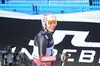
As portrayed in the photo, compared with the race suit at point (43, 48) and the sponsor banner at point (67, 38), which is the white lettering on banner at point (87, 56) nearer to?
the sponsor banner at point (67, 38)

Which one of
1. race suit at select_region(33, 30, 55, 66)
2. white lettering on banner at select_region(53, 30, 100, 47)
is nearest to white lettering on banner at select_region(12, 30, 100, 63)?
white lettering on banner at select_region(53, 30, 100, 47)

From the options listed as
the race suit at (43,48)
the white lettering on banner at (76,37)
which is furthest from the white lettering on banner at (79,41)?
the race suit at (43,48)

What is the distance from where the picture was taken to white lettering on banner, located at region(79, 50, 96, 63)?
5.83 m

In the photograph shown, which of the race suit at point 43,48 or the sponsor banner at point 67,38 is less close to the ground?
the race suit at point 43,48

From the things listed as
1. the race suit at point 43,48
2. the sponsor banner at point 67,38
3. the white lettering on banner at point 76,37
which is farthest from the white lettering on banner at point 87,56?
the race suit at point 43,48

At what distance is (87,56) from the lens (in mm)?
5871

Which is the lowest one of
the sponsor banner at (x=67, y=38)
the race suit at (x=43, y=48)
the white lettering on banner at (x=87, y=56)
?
the white lettering on banner at (x=87, y=56)

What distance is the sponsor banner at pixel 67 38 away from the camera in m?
5.80

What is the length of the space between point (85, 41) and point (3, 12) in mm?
1447

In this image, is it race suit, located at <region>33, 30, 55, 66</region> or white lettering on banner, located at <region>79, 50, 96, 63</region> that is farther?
white lettering on banner, located at <region>79, 50, 96, 63</region>

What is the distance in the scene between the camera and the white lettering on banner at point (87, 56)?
5828mm

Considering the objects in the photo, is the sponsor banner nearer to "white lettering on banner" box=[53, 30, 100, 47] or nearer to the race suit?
"white lettering on banner" box=[53, 30, 100, 47]

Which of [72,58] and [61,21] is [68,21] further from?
[72,58]

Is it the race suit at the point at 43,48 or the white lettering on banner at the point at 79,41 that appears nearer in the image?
the race suit at the point at 43,48
